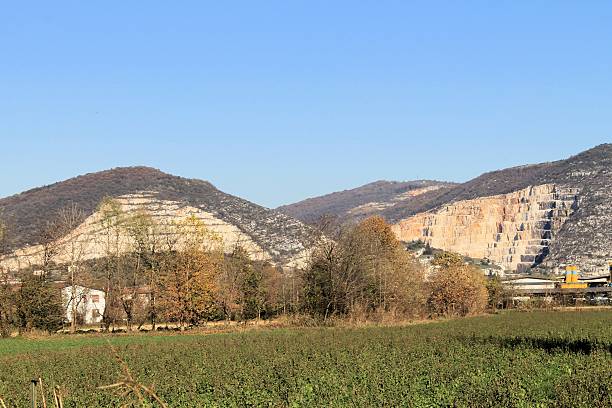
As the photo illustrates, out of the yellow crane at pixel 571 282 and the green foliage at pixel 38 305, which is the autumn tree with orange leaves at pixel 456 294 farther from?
the green foliage at pixel 38 305

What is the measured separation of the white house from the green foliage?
1386 mm

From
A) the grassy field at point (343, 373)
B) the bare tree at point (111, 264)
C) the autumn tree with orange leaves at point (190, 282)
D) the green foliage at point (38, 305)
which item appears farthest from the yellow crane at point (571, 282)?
the grassy field at point (343, 373)

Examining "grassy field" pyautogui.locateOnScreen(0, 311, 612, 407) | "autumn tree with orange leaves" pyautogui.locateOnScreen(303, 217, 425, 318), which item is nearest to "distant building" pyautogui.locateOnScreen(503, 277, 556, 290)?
"autumn tree with orange leaves" pyautogui.locateOnScreen(303, 217, 425, 318)

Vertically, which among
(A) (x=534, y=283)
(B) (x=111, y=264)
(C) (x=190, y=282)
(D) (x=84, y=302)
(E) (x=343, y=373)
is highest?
(B) (x=111, y=264)

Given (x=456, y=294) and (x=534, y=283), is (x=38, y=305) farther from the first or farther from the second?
(x=534, y=283)

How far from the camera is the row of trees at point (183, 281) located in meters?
67.9

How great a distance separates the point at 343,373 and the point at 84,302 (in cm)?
5413

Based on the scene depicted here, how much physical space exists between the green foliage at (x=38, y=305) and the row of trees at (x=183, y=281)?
3.4 inches

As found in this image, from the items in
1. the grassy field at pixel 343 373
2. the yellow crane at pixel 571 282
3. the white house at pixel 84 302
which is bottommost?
the yellow crane at pixel 571 282

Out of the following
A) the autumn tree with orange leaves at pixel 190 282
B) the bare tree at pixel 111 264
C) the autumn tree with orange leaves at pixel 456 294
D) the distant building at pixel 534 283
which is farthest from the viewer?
the distant building at pixel 534 283

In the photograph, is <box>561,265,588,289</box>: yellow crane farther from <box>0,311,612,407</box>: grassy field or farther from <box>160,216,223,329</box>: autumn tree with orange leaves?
<box>0,311,612,407</box>: grassy field

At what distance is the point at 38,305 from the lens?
66312mm

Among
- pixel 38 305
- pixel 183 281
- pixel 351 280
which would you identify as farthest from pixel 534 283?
pixel 38 305

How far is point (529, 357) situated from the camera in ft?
99.7
